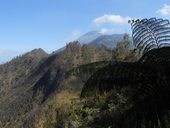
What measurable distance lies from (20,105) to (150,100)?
538 feet

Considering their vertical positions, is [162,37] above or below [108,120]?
above

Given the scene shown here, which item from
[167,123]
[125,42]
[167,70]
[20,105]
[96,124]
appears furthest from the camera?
[20,105]

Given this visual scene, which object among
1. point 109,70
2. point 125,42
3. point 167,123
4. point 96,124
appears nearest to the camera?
point 167,123

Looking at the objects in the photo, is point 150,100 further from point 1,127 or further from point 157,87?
point 1,127

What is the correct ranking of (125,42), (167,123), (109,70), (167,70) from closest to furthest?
(167,123) < (167,70) < (109,70) < (125,42)

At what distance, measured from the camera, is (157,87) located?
6371 millimetres

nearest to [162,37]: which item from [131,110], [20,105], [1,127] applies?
[131,110]

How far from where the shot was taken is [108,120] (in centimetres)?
698

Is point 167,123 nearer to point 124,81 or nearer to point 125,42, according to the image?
point 124,81

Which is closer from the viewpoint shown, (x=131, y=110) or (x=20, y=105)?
(x=131, y=110)

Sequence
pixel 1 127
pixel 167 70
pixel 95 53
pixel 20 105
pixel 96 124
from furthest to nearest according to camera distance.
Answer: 1. pixel 20 105
2. pixel 1 127
3. pixel 95 53
4. pixel 96 124
5. pixel 167 70

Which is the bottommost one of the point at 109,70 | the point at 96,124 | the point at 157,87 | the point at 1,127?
the point at 1,127

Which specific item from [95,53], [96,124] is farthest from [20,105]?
[96,124]

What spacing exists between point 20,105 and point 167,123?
16468cm
